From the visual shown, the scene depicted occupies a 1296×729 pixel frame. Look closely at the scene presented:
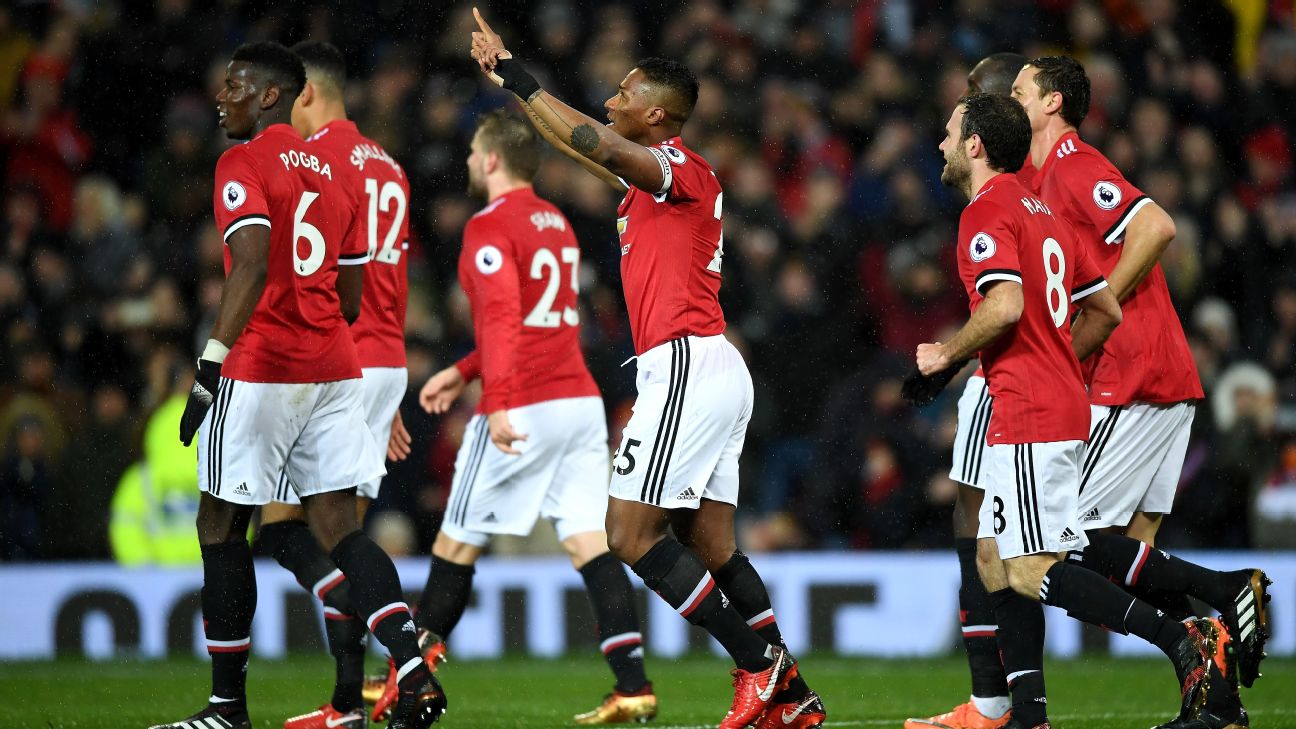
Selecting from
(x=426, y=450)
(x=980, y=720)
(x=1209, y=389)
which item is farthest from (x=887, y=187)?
(x=980, y=720)

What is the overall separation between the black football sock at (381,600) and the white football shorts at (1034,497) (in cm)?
195

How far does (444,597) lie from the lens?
6.95 m

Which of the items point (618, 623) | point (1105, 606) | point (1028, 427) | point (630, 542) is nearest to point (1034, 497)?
point (1028, 427)

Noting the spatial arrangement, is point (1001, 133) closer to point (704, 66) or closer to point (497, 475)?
point (497, 475)

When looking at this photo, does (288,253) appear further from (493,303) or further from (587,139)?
(493,303)

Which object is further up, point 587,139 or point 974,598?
point 587,139

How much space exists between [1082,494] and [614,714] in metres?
2.07

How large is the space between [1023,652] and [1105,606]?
325 millimetres

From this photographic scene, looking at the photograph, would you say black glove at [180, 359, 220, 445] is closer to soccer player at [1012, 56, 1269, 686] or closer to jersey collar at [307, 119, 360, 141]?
jersey collar at [307, 119, 360, 141]

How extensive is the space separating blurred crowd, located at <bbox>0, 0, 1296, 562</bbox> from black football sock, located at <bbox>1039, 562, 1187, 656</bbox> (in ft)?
16.4

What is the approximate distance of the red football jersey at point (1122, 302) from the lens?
600 cm

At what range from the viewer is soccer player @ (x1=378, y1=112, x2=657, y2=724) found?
22.6 feet

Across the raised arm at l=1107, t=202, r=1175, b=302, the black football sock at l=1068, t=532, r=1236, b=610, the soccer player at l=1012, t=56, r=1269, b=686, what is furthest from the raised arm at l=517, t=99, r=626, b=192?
the black football sock at l=1068, t=532, r=1236, b=610

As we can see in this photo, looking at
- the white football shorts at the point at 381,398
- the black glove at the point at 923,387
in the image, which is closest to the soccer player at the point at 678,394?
the black glove at the point at 923,387
